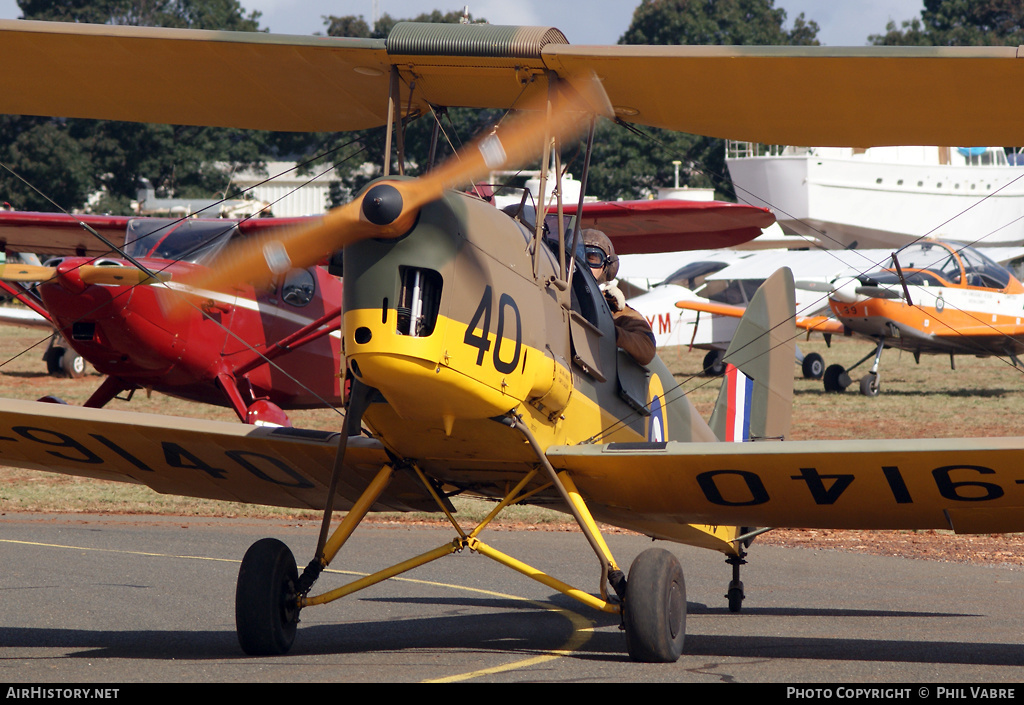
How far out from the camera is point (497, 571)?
9.07 meters

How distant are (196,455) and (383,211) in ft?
7.61

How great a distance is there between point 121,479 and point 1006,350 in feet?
57.9

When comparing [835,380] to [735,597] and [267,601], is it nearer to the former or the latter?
[735,597]

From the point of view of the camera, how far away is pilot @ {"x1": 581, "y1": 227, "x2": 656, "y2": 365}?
251 inches

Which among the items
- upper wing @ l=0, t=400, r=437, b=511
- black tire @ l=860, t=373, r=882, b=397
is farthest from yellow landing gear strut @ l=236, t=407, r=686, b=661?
black tire @ l=860, t=373, r=882, b=397

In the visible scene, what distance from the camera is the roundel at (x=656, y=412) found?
686cm

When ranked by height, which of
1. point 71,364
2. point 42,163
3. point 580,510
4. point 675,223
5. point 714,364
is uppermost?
point 42,163

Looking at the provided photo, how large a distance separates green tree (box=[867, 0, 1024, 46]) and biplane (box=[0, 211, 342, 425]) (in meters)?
75.3

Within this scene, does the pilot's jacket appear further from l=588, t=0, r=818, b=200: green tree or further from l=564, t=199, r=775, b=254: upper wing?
l=588, t=0, r=818, b=200: green tree

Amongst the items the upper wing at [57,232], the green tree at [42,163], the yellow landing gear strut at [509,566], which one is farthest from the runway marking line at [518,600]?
the green tree at [42,163]

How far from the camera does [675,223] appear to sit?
44.3 ft

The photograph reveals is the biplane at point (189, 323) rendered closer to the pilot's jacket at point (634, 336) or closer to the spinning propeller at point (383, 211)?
the pilot's jacket at point (634, 336)

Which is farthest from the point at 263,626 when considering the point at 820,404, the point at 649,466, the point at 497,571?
the point at 820,404

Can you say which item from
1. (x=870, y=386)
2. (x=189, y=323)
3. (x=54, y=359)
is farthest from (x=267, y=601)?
(x=54, y=359)
